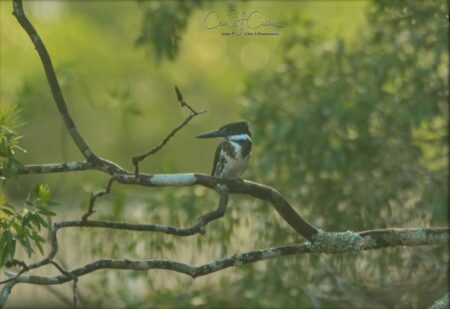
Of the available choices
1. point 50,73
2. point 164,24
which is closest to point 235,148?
point 50,73

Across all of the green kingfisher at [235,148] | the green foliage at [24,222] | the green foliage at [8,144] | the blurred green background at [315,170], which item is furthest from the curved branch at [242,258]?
the blurred green background at [315,170]

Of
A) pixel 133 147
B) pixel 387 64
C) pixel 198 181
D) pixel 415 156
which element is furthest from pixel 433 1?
pixel 133 147

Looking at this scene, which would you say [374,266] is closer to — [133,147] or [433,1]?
[433,1]

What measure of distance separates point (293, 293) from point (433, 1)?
2573 millimetres

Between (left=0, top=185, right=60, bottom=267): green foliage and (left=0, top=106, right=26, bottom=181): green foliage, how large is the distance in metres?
0.14

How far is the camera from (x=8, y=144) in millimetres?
5598

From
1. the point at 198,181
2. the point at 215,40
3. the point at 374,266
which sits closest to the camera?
the point at 198,181

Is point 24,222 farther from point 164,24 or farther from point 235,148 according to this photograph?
point 164,24

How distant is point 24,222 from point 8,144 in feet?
1.25

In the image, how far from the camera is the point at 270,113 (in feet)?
33.8

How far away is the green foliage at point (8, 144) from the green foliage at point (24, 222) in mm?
144

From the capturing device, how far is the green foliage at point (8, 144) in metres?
5.58

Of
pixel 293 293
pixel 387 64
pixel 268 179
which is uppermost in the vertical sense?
pixel 387 64

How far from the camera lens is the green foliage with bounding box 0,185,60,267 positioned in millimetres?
5430
